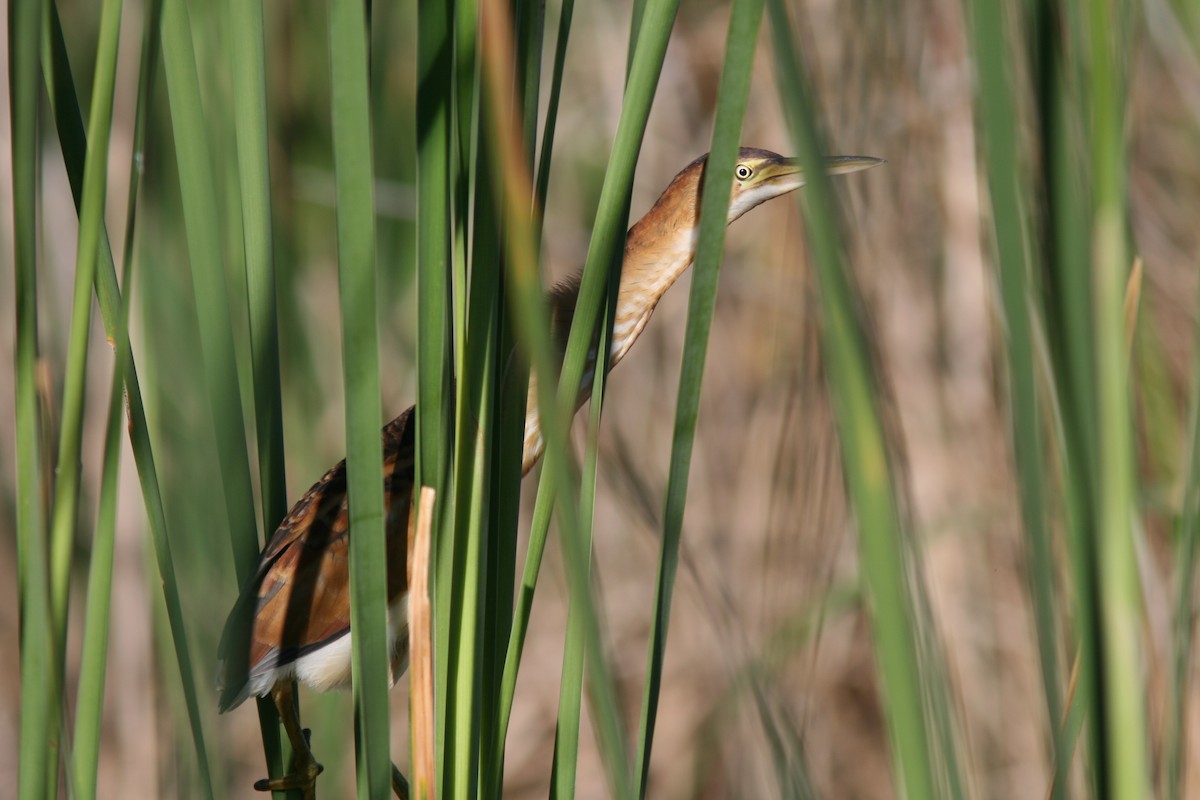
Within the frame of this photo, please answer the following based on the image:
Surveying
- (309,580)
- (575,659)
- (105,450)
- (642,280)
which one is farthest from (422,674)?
(642,280)

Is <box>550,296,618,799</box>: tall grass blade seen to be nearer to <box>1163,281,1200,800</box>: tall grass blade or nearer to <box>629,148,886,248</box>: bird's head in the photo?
<box>1163,281,1200,800</box>: tall grass blade

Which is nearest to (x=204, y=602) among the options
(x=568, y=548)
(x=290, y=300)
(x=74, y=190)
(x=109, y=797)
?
(x=109, y=797)

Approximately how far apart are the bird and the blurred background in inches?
8.9

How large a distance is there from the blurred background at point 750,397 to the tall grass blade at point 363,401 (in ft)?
2.58

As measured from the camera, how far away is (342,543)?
1141mm

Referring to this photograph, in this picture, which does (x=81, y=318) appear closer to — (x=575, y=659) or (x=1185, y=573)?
(x=575, y=659)

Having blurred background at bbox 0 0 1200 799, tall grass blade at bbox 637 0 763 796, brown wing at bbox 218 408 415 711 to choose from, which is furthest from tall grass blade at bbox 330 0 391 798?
blurred background at bbox 0 0 1200 799

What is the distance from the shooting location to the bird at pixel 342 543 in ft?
3.37

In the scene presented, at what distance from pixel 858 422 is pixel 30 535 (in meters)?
0.41

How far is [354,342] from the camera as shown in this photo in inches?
21.7

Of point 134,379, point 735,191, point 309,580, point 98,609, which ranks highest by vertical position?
point 735,191

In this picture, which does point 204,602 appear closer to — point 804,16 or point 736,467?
point 736,467

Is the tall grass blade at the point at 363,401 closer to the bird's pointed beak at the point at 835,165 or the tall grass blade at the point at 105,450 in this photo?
the tall grass blade at the point at 105,450

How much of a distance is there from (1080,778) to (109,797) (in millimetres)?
1366
